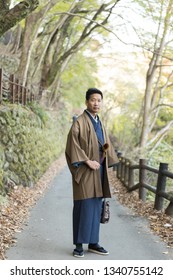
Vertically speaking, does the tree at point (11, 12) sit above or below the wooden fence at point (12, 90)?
above

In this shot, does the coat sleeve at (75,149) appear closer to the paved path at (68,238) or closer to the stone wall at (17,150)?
the paved path at (68,238)

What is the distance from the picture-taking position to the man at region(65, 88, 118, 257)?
4.97 meters

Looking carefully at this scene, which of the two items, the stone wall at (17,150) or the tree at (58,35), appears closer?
the stone wall at (17,150)

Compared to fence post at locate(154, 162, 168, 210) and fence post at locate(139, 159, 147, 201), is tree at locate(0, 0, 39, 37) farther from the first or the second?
fence post at locate(139, 159, 147, 201)

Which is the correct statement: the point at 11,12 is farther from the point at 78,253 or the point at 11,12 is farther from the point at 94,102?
the point at 78,253

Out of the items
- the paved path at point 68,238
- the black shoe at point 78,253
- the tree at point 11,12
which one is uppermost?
the tree at point 11,12

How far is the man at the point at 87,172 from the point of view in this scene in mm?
4973

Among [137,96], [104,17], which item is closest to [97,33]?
[104,17]

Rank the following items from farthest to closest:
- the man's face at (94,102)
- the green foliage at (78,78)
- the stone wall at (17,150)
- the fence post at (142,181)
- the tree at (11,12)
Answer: the green foliage at (78,78) < the fence post at (142,181) < the stone wall at (17,150) < the tree at (11,12) < the man's face at (94,102)

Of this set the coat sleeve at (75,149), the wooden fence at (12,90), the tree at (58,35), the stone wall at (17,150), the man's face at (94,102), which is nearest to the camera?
the coat sleeve at (75,149)

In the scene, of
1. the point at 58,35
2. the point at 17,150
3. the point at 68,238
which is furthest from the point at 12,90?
the point at 58,35

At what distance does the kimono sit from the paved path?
0.38m

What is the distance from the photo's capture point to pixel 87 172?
5039mm

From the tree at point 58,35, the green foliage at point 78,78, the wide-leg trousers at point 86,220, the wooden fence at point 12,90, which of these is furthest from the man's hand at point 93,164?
the green foliage at point 78,78
